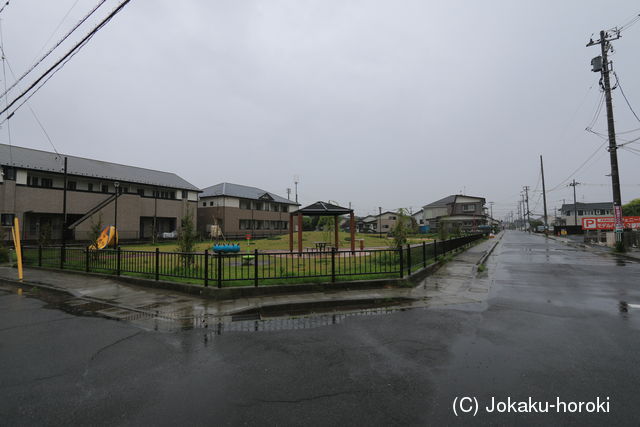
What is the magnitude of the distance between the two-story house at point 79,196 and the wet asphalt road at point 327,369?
20.4 meters

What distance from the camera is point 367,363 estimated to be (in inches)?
149

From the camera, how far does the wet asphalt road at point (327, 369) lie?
8.96 ft

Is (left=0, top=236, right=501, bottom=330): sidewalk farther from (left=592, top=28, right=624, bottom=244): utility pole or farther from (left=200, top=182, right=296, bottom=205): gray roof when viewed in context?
(left=200, top=182, right=296, bottom=205): gray roof

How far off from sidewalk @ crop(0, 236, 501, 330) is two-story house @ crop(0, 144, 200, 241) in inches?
586

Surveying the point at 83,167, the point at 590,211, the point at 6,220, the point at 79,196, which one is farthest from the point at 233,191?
the point at 590,211

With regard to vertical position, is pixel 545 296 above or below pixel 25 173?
below

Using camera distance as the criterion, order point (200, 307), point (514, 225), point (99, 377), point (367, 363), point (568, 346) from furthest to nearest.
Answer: point (514, 225)
point (200, 307)
point (568, 346)
point (367, 363)
point (99, 377)

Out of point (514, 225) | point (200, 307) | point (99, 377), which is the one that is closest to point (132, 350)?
point (99, 377)

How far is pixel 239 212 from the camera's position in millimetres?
42250

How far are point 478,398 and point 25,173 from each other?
34759mm

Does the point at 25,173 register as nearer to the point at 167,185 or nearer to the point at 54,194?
the point at 54,194

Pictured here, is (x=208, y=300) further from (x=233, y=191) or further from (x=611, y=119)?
(x=233, y=191)

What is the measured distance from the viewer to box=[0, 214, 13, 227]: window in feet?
72.8

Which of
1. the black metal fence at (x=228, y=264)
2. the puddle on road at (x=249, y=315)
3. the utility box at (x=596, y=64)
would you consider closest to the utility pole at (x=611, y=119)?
the utility box at (x=596, y=64)
